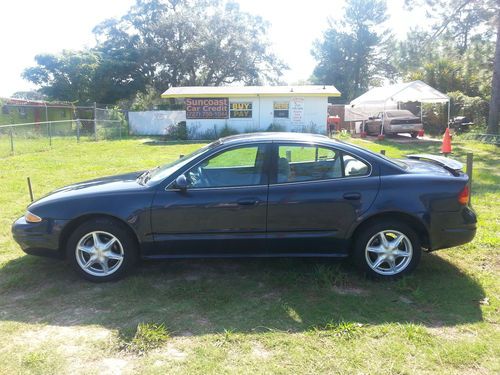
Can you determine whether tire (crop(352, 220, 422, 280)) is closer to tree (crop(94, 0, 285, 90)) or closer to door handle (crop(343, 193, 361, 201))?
door handle (crop(343, 193, 361, 201))

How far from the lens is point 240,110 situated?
24281mm

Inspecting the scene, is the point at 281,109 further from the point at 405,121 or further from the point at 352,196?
the point at 352,196

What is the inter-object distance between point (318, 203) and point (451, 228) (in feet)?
4.46

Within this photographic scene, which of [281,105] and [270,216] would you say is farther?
[281,105]

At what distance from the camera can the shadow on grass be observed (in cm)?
357

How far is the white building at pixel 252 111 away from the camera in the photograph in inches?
944

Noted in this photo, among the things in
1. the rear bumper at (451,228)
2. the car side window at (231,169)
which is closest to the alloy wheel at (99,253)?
the car side window at (231,169)

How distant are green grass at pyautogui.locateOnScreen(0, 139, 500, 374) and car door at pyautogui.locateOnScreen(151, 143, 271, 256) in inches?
15.0

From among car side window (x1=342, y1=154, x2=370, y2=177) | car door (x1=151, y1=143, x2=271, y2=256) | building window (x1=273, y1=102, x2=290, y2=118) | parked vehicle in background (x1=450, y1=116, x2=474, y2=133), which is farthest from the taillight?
parked vehicle in background (x1=450, y1=116, x2=474, y2=133)

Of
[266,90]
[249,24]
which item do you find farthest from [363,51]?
[266,90]

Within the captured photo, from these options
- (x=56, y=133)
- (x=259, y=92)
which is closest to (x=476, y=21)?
(x=259, y=92)

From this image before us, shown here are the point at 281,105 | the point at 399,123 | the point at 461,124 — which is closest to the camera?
the point at 399,123

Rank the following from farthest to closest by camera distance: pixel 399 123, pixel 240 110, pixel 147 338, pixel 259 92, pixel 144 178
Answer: pixel 240 110
pixel 259 92
pixel 399 123
pixel 144 178
pixel 147 338

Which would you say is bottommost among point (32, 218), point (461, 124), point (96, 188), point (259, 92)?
point (32, 218)
